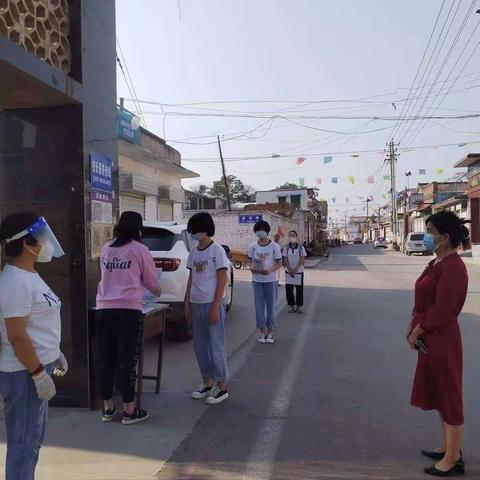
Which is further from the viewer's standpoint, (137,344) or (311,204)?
(311,204)

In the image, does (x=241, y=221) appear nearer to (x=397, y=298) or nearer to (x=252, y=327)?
(x=397, y=298)

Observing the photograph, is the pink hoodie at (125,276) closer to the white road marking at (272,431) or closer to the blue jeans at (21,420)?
the white road marking at (272,431)

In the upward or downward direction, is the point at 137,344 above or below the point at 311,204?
below

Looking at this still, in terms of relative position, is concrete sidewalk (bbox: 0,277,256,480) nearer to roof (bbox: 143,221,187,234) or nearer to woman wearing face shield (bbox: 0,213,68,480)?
woman wearing face shield (bbox: 0,213,68,480)

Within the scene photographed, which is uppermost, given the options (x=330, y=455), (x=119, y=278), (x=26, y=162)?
(x=26, y=162)

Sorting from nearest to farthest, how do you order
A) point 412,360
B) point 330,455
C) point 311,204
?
point 330,455 < point 412,360 < point 311,204

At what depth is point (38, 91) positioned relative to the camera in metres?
4.60

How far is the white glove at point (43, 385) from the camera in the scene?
276 centimetres

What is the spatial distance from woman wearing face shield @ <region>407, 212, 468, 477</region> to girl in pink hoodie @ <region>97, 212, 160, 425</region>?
228cm

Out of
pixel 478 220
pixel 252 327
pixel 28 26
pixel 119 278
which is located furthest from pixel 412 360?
pixel 478 220

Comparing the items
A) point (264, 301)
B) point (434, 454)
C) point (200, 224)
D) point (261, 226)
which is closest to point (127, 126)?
point (261, 226)

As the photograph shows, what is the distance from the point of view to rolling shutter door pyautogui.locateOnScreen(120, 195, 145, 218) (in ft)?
58.7

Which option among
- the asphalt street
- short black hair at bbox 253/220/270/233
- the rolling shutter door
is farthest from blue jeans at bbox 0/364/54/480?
the rolling shutter door

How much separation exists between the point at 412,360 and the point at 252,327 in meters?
3.37
